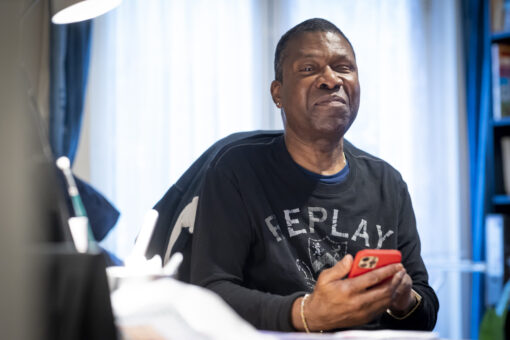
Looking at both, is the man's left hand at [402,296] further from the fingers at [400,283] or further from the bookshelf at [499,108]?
the bookshelf at [499,108]

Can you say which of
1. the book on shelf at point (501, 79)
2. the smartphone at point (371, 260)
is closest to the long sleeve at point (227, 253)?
the smartphone at point (371, 260)

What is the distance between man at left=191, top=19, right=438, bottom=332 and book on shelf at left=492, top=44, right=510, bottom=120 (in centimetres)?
153

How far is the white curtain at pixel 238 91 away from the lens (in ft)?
5.85

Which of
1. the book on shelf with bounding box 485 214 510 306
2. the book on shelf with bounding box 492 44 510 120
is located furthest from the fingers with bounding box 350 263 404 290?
the book on shelf with bounding box 492 44 510 120

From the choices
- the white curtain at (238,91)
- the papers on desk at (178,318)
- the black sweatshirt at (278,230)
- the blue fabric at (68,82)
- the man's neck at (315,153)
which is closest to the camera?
the papers on desk at (178,318)

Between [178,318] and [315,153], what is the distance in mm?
764

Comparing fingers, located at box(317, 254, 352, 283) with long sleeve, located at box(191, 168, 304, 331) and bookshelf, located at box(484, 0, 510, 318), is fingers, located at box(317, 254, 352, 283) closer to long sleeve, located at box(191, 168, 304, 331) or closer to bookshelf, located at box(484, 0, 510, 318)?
long sleeve, located at box(191, 168, 304, 331)

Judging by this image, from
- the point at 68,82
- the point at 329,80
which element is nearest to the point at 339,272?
the point at 329,80

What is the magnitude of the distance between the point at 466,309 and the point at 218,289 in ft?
5.94

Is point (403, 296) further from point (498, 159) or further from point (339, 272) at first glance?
point (498, 159)

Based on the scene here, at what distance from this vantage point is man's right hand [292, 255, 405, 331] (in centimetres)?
80

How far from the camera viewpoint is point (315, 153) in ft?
3.37

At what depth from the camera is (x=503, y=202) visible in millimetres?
2371

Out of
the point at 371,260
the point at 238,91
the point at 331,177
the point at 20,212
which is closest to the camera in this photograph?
the point at 20,212
